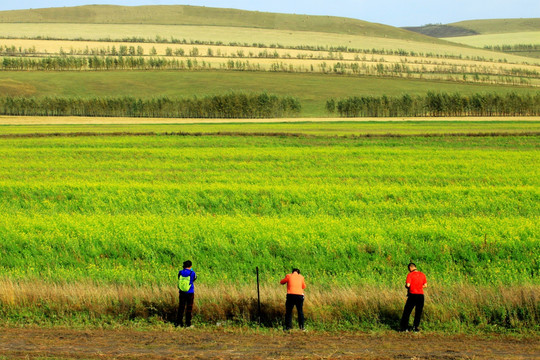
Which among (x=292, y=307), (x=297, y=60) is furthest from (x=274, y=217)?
(x=297, y=60)

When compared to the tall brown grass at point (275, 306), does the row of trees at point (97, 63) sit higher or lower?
higher

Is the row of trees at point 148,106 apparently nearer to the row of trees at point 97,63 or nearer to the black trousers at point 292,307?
the row of trees at point 97,63

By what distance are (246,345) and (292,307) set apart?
1.14 metres

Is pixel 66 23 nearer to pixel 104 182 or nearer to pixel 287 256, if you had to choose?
pixel 104 182

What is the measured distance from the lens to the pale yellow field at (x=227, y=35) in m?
173

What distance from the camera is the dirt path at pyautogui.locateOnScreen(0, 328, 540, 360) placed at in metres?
9.24

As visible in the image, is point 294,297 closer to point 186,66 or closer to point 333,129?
point 333,129

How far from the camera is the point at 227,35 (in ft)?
605

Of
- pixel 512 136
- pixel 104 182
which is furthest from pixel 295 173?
pixel 512 136

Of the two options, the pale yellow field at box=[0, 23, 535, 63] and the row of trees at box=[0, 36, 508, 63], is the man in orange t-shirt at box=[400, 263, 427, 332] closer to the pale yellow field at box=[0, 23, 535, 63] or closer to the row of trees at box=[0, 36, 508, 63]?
the row of trees at box=[0, 36, 508, 63]

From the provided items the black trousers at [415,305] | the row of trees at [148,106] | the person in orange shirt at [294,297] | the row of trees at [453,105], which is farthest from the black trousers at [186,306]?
the row of trees at [453,105]

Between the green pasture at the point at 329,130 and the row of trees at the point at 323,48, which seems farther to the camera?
the row of trees at the point at 323,48

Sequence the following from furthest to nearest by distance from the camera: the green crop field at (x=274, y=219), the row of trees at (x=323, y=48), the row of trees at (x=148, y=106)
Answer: the row of trees at (x=323, y=48)
the row of trees at (x=148, y=106)
the green crop field at (x=274, y=219)

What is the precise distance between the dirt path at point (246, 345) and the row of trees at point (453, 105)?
329ft
